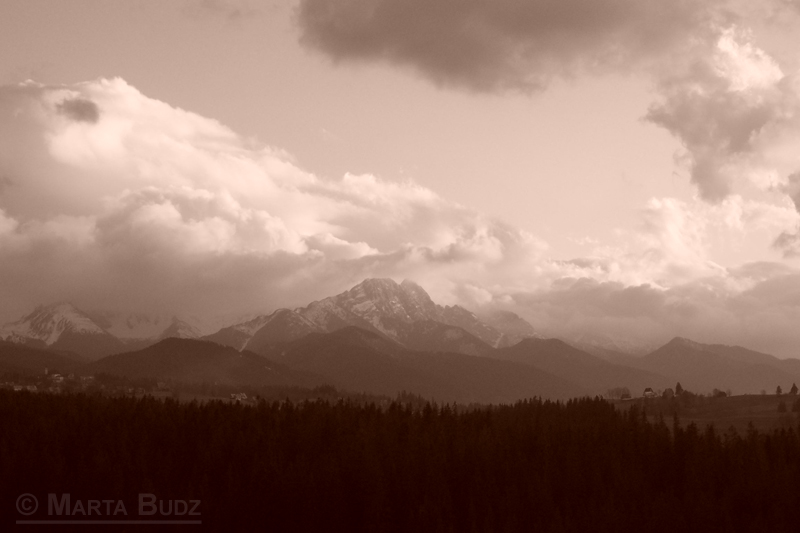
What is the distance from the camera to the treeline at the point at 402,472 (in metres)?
136

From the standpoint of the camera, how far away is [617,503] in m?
142

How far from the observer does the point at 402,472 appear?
150 meters

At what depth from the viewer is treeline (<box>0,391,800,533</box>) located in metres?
136

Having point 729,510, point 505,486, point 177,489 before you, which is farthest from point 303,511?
point 729,510

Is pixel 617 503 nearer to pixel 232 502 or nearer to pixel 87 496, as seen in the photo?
pixel 232 502

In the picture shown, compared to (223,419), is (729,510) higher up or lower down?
lower down

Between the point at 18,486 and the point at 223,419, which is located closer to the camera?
the point at 18,486

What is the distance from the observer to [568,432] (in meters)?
182

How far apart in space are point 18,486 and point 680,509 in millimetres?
109431

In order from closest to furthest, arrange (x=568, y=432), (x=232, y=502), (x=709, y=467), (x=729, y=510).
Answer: (x=729, y=510) < (x=232, y=502) < (x=709, y=467) < (x=568, y=432)

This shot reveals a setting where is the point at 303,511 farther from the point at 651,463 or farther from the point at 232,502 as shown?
the point at 651,463

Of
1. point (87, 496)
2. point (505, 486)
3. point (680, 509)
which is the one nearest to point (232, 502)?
point (87, 496)

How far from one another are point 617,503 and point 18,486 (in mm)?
100382

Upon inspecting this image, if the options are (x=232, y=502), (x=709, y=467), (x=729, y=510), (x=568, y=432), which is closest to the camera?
(x=729, y=510)
